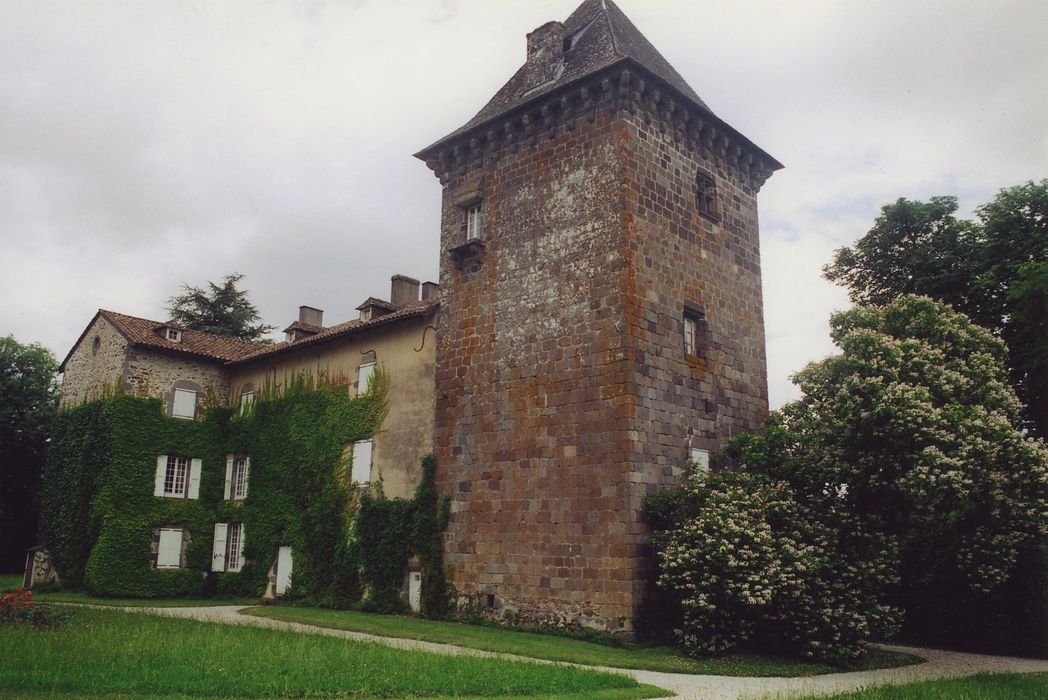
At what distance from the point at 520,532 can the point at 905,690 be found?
8902mm

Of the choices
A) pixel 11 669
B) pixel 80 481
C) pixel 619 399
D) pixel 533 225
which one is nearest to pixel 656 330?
pixel 619 399

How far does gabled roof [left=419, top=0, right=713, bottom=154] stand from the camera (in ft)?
67.0

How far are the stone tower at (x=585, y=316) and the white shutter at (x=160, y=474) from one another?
1303 centimetres

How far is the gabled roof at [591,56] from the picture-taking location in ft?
67.0

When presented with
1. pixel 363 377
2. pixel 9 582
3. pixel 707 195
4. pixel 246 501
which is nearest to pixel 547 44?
pixel 707 195

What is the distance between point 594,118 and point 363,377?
10646mm

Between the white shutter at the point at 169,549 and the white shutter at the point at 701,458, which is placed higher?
the white shutter at the point at 701,458

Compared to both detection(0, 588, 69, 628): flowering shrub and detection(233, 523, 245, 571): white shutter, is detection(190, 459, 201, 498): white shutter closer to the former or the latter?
detection(233, 523, 245, 571): white shutter

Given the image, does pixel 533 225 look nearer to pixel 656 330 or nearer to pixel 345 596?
pixel 656 330

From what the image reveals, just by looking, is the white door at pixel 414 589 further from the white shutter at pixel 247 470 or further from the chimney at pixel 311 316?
the chimney at pixel 311 316

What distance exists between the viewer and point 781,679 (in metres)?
13.1

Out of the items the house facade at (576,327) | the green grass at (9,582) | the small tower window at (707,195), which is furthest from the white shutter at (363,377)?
the green grass at (9,582)

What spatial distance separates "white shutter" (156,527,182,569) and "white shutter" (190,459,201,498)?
4.43 feet

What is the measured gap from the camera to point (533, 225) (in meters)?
20.0
